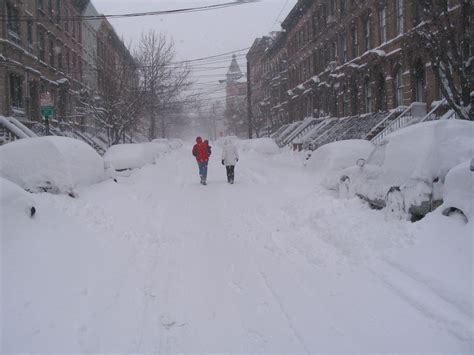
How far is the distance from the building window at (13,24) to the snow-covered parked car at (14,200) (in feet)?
67.4

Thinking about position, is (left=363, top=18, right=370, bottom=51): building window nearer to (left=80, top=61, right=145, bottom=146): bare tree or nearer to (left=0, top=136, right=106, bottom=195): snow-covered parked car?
(left=80, top=61, right=145, bottom=146): bare tree

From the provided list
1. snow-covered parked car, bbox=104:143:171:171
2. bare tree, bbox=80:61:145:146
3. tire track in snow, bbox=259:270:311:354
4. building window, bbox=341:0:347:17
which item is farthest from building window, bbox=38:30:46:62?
tire track in snow, bbox=259:270:311:354

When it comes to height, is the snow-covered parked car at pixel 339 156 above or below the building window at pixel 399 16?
below

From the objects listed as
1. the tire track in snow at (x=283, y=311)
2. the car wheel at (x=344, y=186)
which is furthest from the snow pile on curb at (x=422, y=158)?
the tire track in snow at (x=283, y=311)

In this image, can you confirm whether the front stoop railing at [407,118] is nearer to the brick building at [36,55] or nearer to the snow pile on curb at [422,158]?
the snow pile on curb at [422,158]

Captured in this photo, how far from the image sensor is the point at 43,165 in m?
9.48

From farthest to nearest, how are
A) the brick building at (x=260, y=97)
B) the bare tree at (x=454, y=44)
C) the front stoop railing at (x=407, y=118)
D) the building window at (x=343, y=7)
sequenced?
the brick building at (x=260, y=97)
the building window at (x=343, y=7)
the front stoop railing at (x=407, y=118)
the bare tree at (x=454, y=44)

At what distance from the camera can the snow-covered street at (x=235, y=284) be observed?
12.5ft

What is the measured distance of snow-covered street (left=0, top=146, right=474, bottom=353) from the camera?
3.82 metres

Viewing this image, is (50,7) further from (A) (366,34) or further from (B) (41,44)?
(A) (366,34)

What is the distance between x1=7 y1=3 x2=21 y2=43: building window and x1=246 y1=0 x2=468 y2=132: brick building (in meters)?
19.1

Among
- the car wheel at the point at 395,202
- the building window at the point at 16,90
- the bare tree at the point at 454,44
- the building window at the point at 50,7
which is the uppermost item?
the building window at the point at 50,7

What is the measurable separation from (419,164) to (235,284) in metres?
3.62

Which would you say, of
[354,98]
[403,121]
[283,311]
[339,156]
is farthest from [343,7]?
[283,311]
